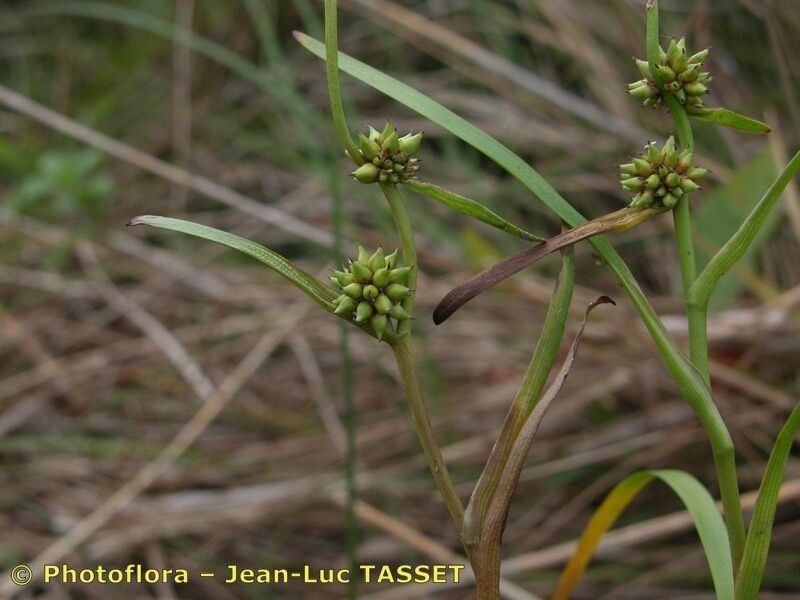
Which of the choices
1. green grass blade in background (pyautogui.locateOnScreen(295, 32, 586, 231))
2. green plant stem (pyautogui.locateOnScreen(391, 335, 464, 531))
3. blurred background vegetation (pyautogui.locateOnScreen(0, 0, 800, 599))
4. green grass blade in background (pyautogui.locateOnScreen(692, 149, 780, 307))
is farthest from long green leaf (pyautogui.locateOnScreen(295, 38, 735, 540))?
green grass blade in background (pyautogui.locateOnScreen(692, 149, 780, 307))

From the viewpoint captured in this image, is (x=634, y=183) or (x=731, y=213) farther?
(x=731, y=213)

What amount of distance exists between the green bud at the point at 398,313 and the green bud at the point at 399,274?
1 cm

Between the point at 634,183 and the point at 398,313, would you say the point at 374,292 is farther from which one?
the point at 634,183

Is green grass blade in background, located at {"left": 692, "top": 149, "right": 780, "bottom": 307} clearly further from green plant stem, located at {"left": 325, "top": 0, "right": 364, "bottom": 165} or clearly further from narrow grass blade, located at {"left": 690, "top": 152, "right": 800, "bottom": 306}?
green plant stem, located at {"left": 325, "top": 0, "right": 364, "bottom": 165}

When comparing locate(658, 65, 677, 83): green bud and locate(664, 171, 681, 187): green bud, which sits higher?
locate(658, 65, 677, 83): green bud

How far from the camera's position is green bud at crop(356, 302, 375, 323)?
408mm

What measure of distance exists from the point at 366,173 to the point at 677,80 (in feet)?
0.54

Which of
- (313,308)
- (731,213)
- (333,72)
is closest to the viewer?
(333,72)

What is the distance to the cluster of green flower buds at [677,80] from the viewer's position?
427 millimetres

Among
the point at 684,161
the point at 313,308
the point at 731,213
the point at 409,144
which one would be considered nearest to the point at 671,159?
the point at 684,161

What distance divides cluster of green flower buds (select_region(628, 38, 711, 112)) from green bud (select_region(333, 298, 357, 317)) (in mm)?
178

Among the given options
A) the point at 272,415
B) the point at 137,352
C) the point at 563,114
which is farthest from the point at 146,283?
the point at 563,114

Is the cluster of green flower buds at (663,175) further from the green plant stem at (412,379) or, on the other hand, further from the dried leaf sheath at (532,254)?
the green plant stem at (412,379)

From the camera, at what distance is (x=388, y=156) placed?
424mm
